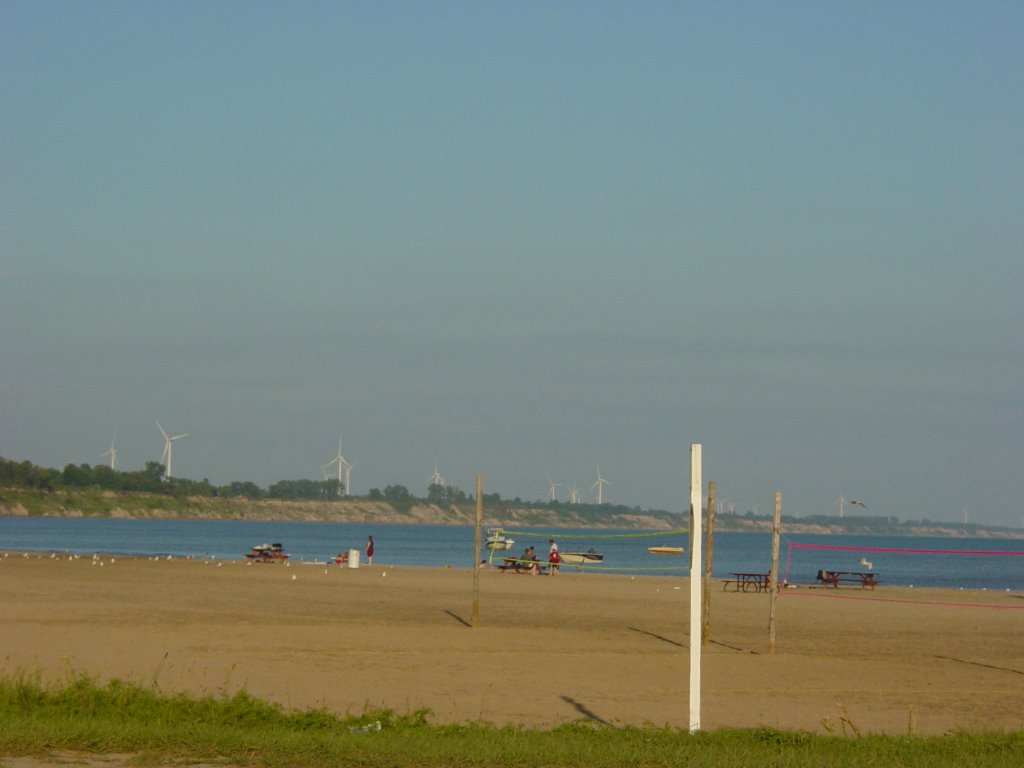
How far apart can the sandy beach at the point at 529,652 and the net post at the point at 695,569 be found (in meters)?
1.54

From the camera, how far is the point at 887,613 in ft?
94.0

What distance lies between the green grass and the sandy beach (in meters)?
1.28

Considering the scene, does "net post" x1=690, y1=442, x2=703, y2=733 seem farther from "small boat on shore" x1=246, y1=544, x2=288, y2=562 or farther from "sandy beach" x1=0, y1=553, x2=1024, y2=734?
"small boat on shore" x1=246, y1=544, x2=288, y2=562

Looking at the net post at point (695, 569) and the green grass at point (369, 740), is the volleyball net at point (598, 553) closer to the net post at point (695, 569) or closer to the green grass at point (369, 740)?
the net post at point (695, 569)

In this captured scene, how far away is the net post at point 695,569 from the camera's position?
33.1 feet

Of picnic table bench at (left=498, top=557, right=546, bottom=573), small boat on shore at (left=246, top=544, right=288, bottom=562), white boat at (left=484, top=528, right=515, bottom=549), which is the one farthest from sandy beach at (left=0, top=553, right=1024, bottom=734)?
small boat on shore at (left=246, top=544, right=288, bottom=562)

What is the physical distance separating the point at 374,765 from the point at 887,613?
2230cm

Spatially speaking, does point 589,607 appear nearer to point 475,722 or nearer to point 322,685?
point 322,685

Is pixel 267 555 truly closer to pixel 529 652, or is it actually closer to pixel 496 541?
pixel 496 541

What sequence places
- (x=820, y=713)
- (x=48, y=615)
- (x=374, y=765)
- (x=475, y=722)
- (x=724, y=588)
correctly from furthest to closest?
(x=724, y=588), (x=48, y=615), (x=820, y=713), (x=475, y=722), (x=374, y=765)

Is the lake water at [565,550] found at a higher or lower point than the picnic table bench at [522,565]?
lower

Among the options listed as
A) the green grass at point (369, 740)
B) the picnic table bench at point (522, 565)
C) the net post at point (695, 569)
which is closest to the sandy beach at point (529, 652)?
the green grass at point (369, 740)

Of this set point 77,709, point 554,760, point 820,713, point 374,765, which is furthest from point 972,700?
point 77,709

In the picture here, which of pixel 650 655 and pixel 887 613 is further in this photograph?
pixel 887 613
